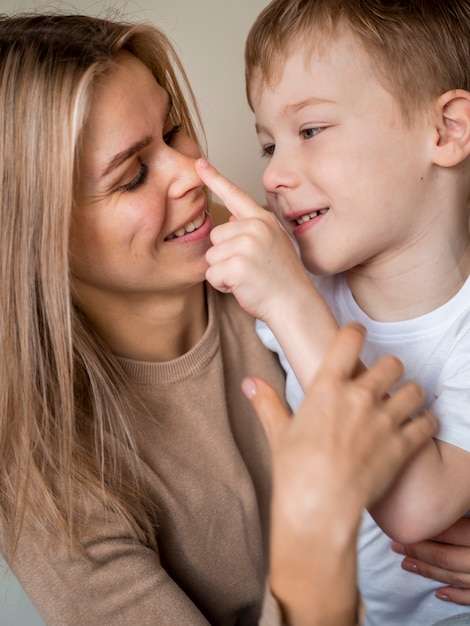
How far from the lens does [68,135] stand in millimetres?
1136

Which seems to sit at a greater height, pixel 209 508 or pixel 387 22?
pixel 387 22

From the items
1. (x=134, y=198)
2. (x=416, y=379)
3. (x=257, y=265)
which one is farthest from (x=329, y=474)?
(x=134, y=198)

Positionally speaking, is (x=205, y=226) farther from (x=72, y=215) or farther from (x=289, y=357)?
(x=289, y=357)

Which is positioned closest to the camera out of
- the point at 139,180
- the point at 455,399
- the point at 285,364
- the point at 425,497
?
the point at 425,497

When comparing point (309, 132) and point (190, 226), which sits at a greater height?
point (309, 132)

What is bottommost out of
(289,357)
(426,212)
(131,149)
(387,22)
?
(289,357)

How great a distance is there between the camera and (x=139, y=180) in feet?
4.06

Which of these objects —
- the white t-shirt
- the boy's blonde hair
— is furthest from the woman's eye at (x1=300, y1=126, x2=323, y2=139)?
the white t-shirt

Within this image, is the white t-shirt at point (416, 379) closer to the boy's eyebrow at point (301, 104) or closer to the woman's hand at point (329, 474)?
the woman's hand at point (329, 474)

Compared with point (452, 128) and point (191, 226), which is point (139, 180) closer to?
point (191, 226)

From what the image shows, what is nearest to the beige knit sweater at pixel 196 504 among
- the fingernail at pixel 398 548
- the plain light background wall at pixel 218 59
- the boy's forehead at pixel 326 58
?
the fingernail at pixel 398 548

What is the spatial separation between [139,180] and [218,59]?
0.94 meters

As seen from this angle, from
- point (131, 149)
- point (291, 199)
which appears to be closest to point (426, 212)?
point (291, 199)

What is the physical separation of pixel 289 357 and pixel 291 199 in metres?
0.34
